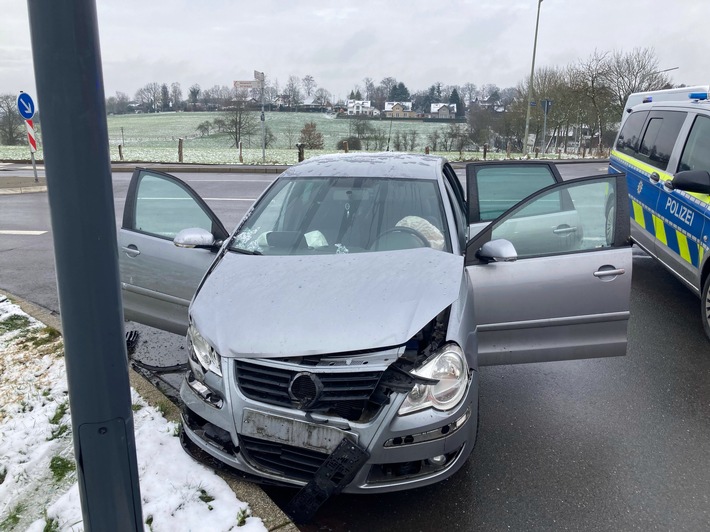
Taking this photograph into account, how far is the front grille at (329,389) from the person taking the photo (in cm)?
242

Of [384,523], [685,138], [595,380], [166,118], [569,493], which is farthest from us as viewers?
[166,118]

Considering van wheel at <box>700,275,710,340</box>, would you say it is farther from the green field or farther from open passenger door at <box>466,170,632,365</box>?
the green field

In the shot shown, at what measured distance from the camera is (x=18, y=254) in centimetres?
796

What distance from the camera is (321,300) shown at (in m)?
2.72

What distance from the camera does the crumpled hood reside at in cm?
249

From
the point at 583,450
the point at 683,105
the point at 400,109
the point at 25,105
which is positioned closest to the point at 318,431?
the point at 583,450

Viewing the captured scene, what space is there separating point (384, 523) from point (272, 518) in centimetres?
55

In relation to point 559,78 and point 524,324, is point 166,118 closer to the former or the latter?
point 559,78

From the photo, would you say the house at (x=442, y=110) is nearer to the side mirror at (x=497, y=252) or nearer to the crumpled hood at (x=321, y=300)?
the side mirror at (x=497, y=252)

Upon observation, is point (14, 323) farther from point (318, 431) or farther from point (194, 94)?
point (194, 94)

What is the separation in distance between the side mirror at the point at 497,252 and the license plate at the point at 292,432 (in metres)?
1.49

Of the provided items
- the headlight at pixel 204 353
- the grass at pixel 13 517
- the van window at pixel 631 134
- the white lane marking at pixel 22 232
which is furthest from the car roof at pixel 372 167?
the white lane marking at pixel 22 232

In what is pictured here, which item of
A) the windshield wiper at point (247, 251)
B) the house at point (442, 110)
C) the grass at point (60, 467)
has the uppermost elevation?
the house at point (442, 110)

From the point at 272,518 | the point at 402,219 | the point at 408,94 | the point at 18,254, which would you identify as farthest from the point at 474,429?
the point at 408,94
